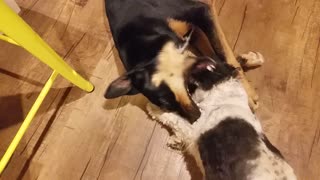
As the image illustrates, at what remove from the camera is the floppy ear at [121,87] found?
4.17 feet

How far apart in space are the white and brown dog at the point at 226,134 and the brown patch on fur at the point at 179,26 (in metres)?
0.22

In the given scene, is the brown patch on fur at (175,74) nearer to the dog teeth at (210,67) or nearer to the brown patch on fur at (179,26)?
the dog teeth at (210,67)

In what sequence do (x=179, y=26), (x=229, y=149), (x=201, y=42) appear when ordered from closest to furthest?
(x=229, y=149) < (x=179, y=26) < (x=201, y=42)

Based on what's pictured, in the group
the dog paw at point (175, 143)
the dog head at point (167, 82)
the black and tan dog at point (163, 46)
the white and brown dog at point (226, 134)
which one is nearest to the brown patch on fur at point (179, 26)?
the black and tan dog at point (163, 46)

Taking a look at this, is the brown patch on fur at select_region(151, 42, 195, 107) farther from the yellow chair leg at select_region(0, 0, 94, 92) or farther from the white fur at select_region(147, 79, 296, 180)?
the yellow chair leg at select_region(0, 0, 94, 92)

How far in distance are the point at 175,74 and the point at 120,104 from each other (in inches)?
17.3

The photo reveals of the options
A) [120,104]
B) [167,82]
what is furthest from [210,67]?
[120,104]

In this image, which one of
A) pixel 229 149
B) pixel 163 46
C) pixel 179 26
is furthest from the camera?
pixel 179 26

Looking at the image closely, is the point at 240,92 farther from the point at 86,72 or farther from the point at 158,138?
the point at 86,72

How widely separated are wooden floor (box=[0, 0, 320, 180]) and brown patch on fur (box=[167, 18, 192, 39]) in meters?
0.25

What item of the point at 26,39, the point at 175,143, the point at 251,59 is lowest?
the point at 175,143

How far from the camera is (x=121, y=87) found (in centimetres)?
128

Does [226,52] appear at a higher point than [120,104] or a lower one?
higher

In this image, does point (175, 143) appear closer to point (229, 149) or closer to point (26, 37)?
point (229, 149)
